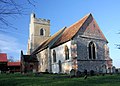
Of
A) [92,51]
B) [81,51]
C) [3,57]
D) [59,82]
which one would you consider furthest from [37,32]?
[59,82]

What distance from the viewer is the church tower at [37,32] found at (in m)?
51.5

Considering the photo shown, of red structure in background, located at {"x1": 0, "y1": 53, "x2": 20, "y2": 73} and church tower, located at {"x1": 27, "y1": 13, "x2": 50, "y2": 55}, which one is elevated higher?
church tower, located at {"x1": 27, "y1": 13, "x2": 50, "y2": 55}

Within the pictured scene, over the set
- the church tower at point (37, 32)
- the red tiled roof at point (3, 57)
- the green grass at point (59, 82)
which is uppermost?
the church tower at point (37, 32)

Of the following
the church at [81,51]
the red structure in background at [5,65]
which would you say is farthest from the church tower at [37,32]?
the church at [81,51]

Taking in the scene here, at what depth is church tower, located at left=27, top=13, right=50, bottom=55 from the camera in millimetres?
51459

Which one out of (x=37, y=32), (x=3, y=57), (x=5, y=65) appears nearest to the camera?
(x=37, y=32)

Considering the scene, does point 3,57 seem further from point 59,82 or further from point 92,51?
point 59,82

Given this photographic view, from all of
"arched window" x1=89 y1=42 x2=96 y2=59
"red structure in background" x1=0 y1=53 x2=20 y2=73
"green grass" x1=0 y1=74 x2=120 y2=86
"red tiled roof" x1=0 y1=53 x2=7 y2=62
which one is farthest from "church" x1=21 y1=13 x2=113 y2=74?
"red tiled roof" x1=0 y1=53 x2=7 y2=62

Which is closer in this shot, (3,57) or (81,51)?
(81,51)

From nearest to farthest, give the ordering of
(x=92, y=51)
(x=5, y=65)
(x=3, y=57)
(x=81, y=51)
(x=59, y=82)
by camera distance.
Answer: (x=59, y=82)
(x=81, y=51)
(x=92, y=51)
(x=5, y=65)
(x=3, y=57)

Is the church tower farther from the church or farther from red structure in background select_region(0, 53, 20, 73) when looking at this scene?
the church

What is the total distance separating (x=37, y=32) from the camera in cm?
5219

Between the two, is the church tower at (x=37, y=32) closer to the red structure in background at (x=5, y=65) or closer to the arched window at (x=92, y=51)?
the red structure in background at (x=5, y=65)

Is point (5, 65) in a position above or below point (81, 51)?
below
